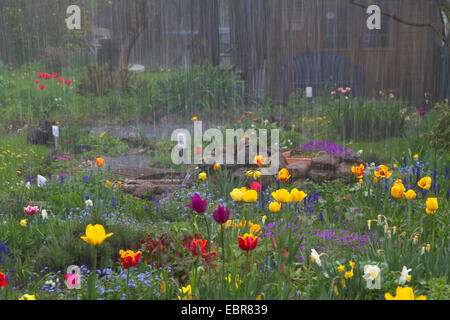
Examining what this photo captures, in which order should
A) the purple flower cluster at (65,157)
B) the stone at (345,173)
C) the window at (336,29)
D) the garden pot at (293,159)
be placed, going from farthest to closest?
the window at (336,29) → the purple flower cluster at (65,157) → the garden pot at (293,159) → the stone at (345,173)

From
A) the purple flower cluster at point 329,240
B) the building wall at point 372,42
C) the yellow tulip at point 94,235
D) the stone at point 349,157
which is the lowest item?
the purple flower cluster at point 329,240

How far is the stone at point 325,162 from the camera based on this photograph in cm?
549

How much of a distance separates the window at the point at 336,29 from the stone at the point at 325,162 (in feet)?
21.7

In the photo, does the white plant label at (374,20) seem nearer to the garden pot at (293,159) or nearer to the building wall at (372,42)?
the building wall at (372,42)

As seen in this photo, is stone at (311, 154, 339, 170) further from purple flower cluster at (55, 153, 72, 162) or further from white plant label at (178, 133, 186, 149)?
purple flower cluster at (55, 153, 72, 162)

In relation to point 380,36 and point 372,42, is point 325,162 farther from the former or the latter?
point 380,36

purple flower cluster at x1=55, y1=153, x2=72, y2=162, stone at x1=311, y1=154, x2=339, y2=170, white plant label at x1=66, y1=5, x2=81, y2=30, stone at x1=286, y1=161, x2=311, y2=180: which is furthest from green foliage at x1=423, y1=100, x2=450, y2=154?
white plant label at x1=66, y1=5, x2=81, y2=30

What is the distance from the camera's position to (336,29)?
11.6 meters

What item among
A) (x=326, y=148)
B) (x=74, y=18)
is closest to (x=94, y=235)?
(x=326, y=148)

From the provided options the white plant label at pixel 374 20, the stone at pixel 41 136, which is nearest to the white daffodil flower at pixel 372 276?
the stone at pixel 41 136

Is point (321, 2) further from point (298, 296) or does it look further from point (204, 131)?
point (298, 296)

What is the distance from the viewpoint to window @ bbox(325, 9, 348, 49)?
11.5 m

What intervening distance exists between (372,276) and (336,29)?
1026 centimetres

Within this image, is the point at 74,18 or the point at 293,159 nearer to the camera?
the point at 293,159
